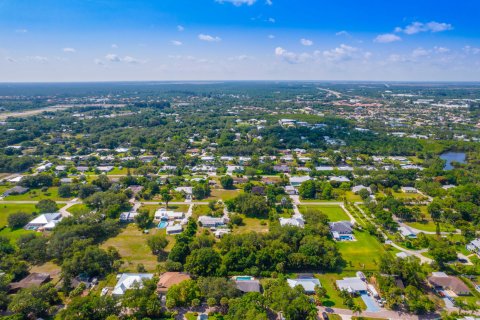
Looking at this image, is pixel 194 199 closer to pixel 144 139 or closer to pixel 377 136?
pixel 144 139

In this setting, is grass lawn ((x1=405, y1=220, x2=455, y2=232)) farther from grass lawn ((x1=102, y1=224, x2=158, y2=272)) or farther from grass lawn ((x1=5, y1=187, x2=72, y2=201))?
grass lawn ((x1=5, y1=187, x2=72, y2=201))

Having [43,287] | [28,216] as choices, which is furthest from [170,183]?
[43,287]

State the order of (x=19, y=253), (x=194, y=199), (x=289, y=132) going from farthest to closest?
(x=289, y=132) → (x=194, y=199) → (x=19, y=253)

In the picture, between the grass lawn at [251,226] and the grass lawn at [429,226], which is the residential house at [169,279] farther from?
the grass lawn at [429,226]

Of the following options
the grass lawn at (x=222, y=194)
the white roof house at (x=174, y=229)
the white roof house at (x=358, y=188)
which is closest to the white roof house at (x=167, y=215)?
the white roof house at (x=174, y=229)

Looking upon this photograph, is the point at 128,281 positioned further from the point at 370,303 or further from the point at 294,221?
the point at 370,303

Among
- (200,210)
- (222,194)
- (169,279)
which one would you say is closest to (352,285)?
(169,279)

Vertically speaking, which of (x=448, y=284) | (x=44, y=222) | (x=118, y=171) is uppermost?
(x=118, y=171)
